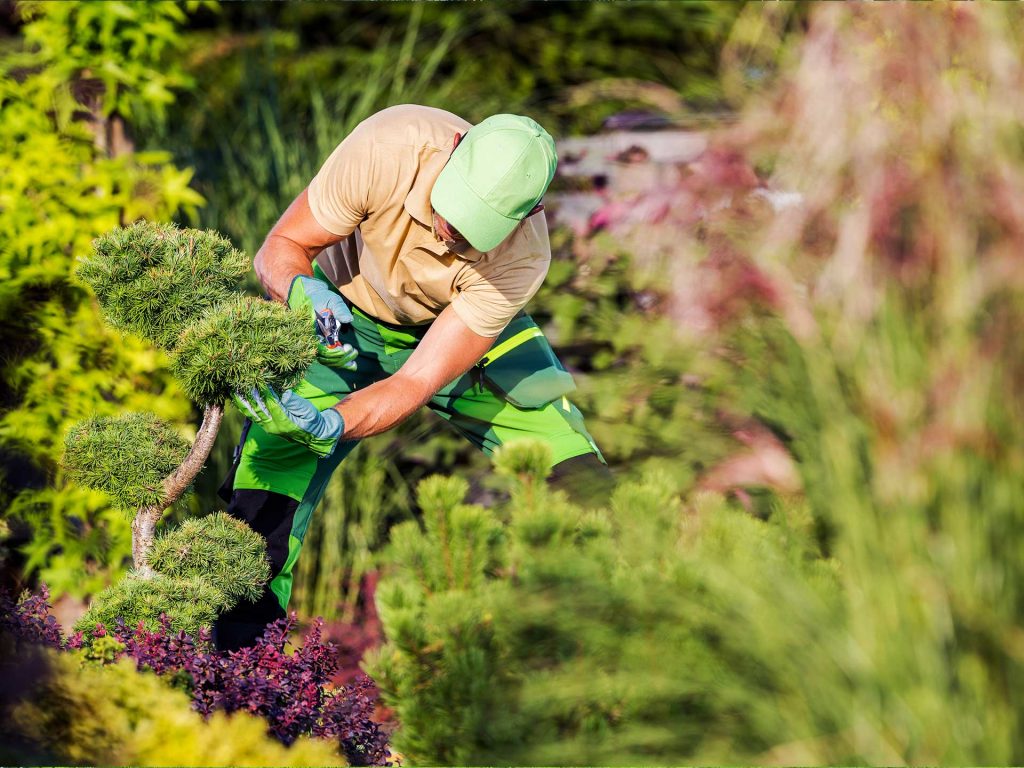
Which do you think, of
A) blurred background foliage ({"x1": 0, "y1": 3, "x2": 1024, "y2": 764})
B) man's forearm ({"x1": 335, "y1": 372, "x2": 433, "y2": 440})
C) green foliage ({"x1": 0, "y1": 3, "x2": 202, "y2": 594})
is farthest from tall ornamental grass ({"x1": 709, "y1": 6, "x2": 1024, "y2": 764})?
green foliage ({"x1": 0, "y1": 3, "x2": 202, "y2": 594})

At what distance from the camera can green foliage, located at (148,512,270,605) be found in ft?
9.13

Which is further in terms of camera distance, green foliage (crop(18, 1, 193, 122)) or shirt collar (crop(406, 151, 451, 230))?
green foliage (crop(18, 1, 193, 122))

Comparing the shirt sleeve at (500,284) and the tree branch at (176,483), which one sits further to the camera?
the shirt sleeve at (500,284)

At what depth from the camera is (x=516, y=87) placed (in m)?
6.12

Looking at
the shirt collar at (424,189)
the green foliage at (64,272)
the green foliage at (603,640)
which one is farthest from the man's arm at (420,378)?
the green foliage at (64,272)

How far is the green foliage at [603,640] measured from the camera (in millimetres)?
2248

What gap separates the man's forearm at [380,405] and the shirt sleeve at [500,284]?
25 centimetres

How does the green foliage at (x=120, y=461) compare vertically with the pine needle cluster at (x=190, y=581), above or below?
above

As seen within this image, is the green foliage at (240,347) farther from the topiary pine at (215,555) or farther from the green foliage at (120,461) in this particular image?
the topiary pine at (215,555)

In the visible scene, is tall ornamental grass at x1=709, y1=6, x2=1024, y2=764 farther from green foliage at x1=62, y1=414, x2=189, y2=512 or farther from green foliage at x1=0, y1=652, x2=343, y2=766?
green foliage at x1=62, y1=414, x2=189, y2=512

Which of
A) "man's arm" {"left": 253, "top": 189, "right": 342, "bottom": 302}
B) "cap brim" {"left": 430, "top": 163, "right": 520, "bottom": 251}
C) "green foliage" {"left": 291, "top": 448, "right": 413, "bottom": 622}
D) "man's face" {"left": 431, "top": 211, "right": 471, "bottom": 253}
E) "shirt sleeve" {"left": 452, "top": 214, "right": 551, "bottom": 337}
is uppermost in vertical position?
"cap brim" {"left": 430, "top": 163, "right": 520, "bottom": 251}

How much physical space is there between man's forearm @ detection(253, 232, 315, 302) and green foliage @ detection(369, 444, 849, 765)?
3.18ft

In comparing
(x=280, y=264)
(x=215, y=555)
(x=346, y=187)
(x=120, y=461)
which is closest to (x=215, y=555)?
(x=215, y=555)

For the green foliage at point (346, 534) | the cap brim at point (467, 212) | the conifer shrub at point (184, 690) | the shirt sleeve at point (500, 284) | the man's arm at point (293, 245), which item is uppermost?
the cap brim at point (467, 212)
